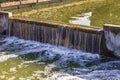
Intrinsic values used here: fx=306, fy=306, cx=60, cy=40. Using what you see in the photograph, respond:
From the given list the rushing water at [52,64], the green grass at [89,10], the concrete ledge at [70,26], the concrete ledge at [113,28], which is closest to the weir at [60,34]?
the concrete ledge at [70,26]

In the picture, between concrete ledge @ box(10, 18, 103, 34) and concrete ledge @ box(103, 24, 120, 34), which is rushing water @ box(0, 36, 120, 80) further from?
concrete ledge @ box(103, 24, 120, 34)

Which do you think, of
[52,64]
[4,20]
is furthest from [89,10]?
[52,64]

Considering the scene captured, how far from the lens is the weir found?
14.3m

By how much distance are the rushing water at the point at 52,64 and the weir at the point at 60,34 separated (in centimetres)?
32

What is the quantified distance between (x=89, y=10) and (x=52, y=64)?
42.2 feet

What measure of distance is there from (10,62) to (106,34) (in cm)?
463

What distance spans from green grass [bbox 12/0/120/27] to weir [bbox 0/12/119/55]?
3.99 m

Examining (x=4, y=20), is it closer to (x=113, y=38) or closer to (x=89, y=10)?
(x=113, y=38)

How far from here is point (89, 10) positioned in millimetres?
25703

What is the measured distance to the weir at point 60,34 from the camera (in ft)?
47.1

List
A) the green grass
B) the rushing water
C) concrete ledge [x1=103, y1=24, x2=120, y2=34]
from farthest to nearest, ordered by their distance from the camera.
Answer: the green grass, concrete ledge [x1=103, y1=24, x2=120, y2=34], the rushing water

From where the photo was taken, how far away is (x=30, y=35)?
56.4 ft

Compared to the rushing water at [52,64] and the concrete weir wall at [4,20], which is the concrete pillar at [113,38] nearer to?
the rushing water at [52,64]

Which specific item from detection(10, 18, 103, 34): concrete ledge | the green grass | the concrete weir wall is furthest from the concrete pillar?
the concrete weir wall
